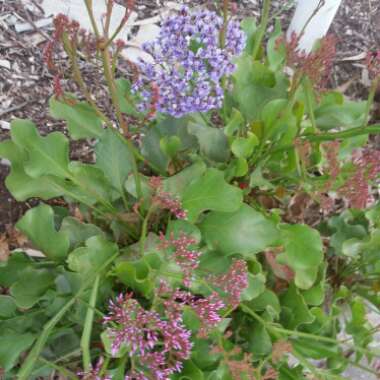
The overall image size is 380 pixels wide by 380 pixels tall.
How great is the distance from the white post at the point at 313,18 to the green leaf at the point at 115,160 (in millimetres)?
855

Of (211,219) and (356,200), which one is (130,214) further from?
(356,200)

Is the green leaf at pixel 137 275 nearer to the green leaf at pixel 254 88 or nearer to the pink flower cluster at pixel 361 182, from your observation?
the pink flower cluster at pixel 361 182

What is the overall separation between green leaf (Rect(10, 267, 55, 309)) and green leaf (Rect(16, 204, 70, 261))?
0.09 meters

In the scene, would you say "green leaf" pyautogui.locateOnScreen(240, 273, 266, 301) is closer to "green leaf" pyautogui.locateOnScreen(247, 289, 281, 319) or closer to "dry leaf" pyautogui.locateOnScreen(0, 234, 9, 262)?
"green leaf" pyautogui.locateOnScreen(247, 289, 281, 319)

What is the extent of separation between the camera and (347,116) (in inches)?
66.0

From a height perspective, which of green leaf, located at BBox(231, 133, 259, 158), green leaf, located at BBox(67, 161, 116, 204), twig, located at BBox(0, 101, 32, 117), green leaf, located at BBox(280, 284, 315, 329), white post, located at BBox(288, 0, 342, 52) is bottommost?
green leaf, located at BBox(280, 284, 315, 329)

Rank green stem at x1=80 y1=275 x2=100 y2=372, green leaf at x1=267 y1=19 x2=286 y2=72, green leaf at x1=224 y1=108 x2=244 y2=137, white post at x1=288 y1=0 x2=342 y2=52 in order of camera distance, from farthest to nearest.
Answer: white post at x1=288 y1=0 x2=342 y2=52
green leaf at x1=267 y1=19 x2=286 y2=72
green leaf at x1=224 y1=108 x2=244 y2=137
green stem at x1=80 y1=275 x2=100 y2=372

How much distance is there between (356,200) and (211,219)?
0.38 meters

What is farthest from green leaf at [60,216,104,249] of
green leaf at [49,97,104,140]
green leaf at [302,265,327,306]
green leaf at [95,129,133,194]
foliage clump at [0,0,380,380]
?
green leaf at [302,265,327,306]

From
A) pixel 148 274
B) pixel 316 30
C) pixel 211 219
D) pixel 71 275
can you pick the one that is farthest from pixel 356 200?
pixel 316 30

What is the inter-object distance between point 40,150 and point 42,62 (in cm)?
86

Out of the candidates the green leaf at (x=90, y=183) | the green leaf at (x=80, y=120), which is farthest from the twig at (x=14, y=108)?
the green leaf at (x=90, y=183)

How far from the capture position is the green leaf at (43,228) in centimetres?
136

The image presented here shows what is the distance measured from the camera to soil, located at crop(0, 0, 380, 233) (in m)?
2.03
